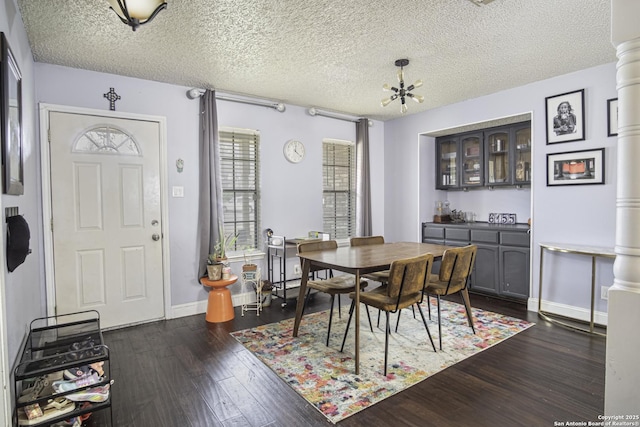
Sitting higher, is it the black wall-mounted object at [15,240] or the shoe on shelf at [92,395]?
the black wall-mounted object at [15,240]

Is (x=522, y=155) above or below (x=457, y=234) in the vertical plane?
above

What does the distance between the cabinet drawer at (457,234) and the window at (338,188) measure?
1.41 meters

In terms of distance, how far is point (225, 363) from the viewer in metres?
2.70

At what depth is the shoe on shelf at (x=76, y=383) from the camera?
1820mm

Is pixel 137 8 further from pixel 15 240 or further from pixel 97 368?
pixel 97 368

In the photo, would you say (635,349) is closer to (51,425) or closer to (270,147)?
(51,425)

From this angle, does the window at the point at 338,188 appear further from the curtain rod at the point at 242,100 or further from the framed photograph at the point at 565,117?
the framed photograph at the point at 565,117

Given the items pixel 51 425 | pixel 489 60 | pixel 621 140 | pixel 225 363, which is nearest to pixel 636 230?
pixel 621 140

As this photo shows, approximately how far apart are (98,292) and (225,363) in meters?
1.67

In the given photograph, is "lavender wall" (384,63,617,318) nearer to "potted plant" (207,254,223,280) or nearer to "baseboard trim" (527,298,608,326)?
"baseboard trim" (527,298,608,326)

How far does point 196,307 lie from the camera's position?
12.9 ft

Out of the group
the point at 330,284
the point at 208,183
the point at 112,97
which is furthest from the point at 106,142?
the point at 330,284

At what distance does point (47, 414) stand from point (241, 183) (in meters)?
2.96

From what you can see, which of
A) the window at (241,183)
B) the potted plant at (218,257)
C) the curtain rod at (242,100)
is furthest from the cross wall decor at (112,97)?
the potted plant at (218,257)
